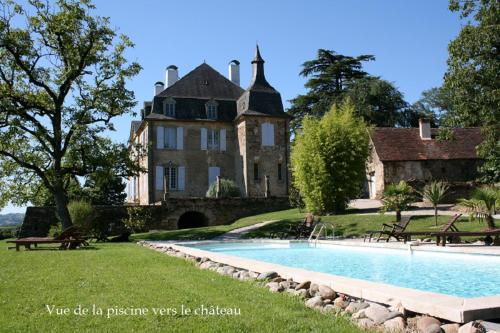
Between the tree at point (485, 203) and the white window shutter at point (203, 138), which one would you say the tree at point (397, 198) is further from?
the white window shutter at point (203, 138)

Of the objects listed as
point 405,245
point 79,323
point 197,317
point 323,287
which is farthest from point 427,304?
point 405,245

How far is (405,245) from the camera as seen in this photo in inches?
479

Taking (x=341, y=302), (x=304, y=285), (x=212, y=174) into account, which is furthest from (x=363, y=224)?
(x=212, y=174)

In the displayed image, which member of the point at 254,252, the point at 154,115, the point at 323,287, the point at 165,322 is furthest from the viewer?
the point at 154,115

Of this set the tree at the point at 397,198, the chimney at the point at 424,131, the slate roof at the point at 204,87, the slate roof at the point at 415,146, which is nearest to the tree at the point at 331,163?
the tree at the point at 397,198

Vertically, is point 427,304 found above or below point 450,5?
below

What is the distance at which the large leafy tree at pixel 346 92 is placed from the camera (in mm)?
40000

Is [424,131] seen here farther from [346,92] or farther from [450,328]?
[450,328]

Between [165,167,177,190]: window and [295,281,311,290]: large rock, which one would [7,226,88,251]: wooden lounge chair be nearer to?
[295,281,311,290]: large rock

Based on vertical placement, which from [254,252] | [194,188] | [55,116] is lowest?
[254,252]

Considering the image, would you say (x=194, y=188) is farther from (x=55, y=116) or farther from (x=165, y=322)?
(x=165, y=322)

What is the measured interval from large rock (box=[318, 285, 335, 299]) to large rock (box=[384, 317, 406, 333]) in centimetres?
109

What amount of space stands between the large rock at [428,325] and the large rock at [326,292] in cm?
124

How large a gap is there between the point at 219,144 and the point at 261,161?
3379 mm
